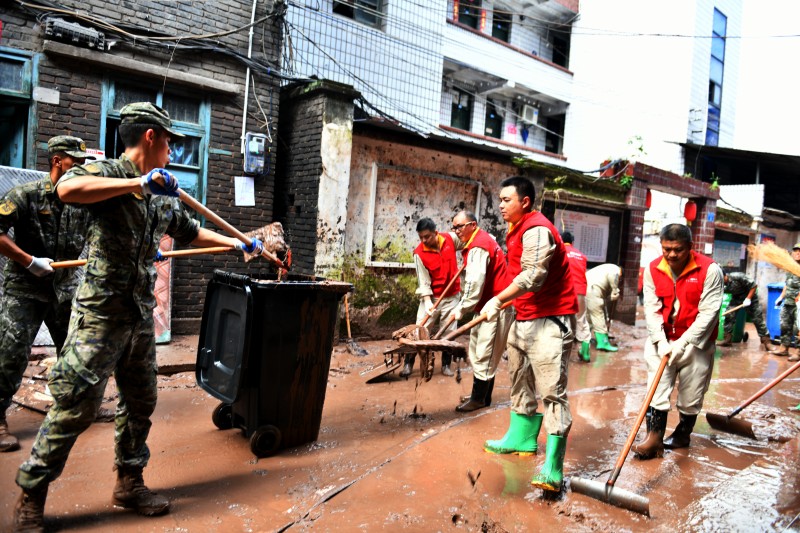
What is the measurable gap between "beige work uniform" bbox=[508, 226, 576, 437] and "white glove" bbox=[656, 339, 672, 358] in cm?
84

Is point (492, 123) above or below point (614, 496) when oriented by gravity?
above

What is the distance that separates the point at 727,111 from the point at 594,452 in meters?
20.6

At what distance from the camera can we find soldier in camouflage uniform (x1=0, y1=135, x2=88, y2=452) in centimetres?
352

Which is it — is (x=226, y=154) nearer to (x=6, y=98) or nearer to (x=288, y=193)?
(x=288, y=193)

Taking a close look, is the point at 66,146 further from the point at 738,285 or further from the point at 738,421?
the point at 738,285

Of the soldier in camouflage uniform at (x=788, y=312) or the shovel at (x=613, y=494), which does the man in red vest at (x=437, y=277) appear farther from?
the soldier in camouflage uniform at (x=788, y=312)

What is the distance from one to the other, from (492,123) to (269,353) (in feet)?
52.3

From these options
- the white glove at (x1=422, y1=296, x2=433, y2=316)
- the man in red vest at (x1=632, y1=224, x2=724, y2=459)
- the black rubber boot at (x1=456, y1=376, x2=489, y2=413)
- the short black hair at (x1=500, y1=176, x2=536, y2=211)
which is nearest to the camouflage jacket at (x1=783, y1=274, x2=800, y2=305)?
the man in red vest at (x1=632, y1=224, x2=724, y2=459)

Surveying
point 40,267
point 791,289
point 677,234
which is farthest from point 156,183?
point 791,289

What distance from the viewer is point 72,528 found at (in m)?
2.61

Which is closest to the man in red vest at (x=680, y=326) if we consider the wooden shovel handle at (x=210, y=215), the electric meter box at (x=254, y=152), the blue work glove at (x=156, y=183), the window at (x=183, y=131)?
the wooden shovel handle at (x=210, y=215)

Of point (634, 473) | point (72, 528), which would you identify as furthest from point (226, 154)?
point (634, 473)

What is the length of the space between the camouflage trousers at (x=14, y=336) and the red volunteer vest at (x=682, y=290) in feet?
14.8

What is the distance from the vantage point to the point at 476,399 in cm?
507
